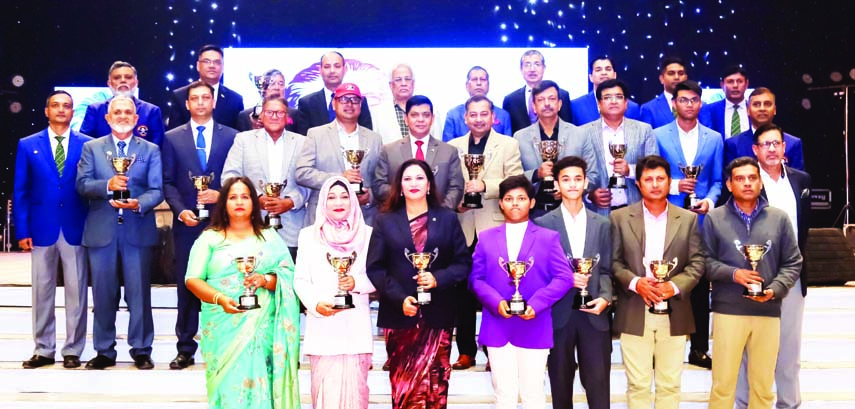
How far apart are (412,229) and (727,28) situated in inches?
315

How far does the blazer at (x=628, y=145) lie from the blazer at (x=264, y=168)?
1.93 m

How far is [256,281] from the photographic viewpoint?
433 cm

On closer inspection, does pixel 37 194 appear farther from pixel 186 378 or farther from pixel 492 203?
pixel 492 203

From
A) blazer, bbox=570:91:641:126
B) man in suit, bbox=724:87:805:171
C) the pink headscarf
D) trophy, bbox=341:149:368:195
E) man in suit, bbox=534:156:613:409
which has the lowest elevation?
man in suit, bbox=534:156:613:409

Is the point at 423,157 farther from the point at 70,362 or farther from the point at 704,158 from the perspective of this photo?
the point at 70,362

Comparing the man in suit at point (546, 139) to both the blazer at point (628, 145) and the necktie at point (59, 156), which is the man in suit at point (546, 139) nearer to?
the blazer at point (628, 145)

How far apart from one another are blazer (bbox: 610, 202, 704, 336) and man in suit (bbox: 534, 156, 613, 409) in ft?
0.31

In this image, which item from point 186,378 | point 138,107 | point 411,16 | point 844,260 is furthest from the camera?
point 411,16

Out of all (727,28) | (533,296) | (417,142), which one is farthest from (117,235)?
(727,28)

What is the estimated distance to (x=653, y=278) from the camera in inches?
173

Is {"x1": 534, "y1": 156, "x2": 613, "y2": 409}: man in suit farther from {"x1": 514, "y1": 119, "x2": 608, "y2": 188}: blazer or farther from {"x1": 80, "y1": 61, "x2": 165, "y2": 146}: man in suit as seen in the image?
{"x1": 80, "y1": 61, "x2": 165, "y2": 146}: man in suit

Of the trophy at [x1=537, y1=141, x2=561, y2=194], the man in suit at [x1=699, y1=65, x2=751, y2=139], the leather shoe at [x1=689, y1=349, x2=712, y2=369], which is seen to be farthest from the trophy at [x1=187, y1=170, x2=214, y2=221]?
the man in suit at [x1=699, y1=65, x2=751, y2=139]

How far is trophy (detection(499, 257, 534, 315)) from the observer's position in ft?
13.4

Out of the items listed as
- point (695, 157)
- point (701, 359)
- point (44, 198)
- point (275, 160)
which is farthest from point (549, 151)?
point (44, 198)
